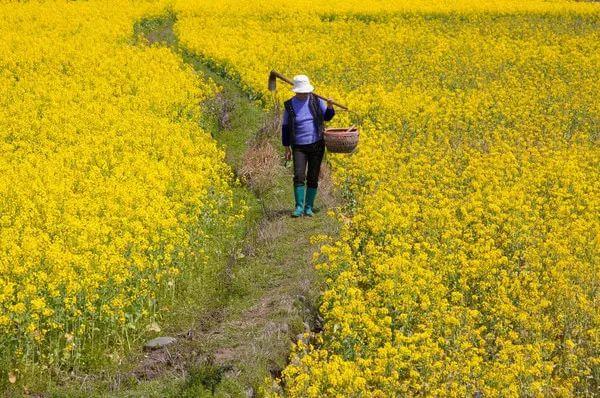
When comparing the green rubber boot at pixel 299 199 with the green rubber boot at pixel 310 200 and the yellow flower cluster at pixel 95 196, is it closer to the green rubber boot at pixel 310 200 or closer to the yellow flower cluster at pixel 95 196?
the green rubber boot at pixel 310 200

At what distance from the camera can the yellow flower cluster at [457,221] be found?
689cm

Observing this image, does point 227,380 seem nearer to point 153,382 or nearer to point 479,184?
point 153,382

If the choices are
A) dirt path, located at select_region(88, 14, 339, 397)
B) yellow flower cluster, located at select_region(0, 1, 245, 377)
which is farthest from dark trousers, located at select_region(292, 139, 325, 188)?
yellow flower cluster, located at select_region(0, 1, 245, 377)

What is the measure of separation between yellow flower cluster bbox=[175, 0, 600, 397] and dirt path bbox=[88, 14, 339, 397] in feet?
1.06

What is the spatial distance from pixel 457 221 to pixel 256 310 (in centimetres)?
271

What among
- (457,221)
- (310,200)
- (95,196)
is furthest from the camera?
(310,200)

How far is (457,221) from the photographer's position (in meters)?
9.92

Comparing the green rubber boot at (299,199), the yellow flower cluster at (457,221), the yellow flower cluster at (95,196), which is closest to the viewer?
the yellow flower cluster at (457,221)

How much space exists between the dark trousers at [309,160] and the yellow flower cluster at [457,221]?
2.27 ft

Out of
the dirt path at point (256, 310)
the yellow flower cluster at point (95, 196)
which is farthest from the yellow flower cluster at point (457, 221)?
the yellow flower cluster at point (95, 196)

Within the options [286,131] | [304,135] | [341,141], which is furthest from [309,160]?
[341,141]

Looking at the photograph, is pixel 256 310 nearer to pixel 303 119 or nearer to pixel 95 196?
pixel 95 196

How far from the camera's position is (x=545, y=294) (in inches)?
325

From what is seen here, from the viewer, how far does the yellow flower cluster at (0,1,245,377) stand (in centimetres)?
773
